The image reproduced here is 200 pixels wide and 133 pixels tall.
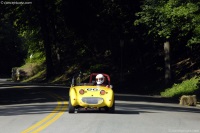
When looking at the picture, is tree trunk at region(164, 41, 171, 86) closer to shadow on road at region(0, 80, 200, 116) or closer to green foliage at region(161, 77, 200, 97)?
green foliage at region(161, 77, 200, 97)

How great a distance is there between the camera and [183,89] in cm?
3494

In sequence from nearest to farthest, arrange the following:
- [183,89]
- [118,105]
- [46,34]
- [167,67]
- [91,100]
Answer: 1. [91,100]
2. [118,105]
3. [183,89]
4. [167,67]
5. [46,34]

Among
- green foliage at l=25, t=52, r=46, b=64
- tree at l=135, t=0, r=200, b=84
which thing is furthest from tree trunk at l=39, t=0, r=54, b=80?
tree at l=135, t=0, r=200, b=84

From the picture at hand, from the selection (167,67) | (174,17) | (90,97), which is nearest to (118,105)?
(90,97)

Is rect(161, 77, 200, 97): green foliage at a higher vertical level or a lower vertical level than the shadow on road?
higher

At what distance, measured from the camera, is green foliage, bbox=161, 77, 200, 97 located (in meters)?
34.0

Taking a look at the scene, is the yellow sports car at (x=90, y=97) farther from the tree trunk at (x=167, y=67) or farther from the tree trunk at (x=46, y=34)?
the tree trunk at (x=46, y=34)

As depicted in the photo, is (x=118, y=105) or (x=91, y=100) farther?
(x=118, y=105)

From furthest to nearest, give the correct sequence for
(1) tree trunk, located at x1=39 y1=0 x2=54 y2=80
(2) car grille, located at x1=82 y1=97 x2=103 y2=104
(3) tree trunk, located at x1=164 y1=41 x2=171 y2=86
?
(1) tree trunk, located at x1=39 y1=0 x2=54 y2=80 < (3) tree trunk, located at x1=164 y1=41 x2=171 y2=86 < (2) car grille, located at x1=82 y1=97 x2=103 y2=104

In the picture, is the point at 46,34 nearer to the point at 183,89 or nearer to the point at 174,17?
the point at 183,89

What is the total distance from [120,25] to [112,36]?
4504mm

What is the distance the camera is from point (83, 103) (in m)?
18.3

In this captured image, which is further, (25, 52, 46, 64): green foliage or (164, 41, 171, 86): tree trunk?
(25, 52, 46, 64): green foliage

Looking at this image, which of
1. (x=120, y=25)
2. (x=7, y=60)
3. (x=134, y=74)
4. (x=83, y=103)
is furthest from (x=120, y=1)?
(x=7, y=60)
